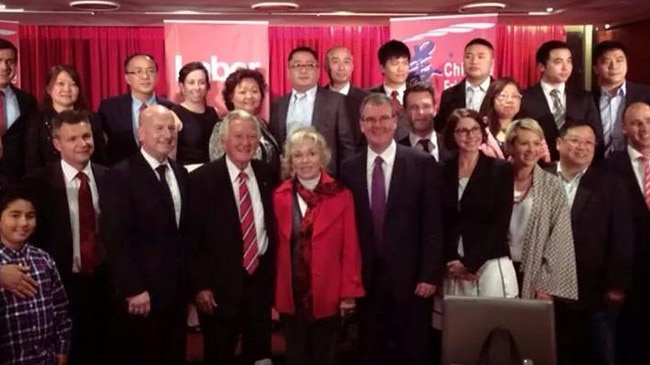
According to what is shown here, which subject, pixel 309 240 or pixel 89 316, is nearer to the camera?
pixel 309 240

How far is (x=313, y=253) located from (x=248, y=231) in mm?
324

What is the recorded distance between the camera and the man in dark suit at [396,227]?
12.1 feet

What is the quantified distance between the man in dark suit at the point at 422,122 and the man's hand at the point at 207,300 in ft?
4.64

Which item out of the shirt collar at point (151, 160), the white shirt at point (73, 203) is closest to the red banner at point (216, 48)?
the white shirt at point (73, 203)

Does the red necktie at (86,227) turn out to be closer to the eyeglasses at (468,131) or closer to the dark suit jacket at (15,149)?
the dark suit jacket at (15,149)

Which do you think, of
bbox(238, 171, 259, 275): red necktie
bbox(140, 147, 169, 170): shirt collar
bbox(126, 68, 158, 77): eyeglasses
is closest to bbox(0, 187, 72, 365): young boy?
bbox(140, 147, 169, 170): shirt collar

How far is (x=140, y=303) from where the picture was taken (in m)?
3.48

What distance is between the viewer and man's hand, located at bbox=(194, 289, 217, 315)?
358 centimetres

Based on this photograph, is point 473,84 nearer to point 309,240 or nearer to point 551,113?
point 551,113

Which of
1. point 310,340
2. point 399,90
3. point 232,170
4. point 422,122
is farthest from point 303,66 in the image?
point 310,340

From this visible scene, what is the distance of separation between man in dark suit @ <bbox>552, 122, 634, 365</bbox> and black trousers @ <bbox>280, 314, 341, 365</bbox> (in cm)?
124

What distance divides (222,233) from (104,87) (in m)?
5.57

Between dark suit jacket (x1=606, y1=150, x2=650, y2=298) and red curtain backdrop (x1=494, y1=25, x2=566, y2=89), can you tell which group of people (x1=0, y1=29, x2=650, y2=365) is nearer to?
dark suit jacket (x1=606, y1=150, x2=650, y2=298)

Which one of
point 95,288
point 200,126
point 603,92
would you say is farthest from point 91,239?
point 603,92
